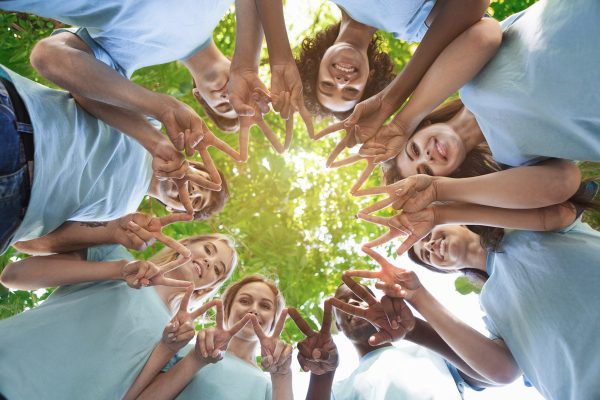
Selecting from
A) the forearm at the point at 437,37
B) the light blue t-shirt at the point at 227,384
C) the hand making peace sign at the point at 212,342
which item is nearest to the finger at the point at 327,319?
the hand making peace sign at the point at 212,342

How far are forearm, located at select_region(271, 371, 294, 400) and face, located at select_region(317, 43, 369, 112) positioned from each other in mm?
1364

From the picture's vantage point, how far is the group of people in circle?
1699mm

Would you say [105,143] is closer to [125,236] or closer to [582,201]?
[125,236]

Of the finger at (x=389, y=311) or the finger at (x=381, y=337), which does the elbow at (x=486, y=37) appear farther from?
the finger at (x=381, y=337)

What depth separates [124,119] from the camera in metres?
1.87

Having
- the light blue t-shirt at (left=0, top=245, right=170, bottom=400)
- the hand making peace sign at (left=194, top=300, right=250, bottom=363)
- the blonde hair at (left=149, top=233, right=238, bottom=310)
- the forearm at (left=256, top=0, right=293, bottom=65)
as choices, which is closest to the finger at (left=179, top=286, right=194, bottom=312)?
the hand making peace sign at (left=194, top=300, right=250, bottom=363)

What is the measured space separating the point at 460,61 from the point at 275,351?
4.77 ft

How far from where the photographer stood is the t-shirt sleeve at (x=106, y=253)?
2.38 m

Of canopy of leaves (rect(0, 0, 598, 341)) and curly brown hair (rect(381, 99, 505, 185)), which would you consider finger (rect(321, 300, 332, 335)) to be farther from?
canopy of leaves (rect(0, 0, 598, 341))

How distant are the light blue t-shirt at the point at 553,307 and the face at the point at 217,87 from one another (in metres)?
1.53

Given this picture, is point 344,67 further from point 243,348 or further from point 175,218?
point 243,348

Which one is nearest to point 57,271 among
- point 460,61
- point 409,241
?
point 409,241

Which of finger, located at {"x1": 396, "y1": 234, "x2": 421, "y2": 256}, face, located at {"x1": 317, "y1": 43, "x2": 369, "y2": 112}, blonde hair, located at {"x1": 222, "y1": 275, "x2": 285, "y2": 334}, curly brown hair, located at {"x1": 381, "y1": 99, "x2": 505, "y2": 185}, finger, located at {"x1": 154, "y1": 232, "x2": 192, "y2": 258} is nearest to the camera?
finger, located at {"x1": 396, "y1": 234, "x2": 421, "y2": 256}

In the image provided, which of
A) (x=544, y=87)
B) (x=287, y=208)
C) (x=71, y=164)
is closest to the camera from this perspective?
(x=544, y=87)
